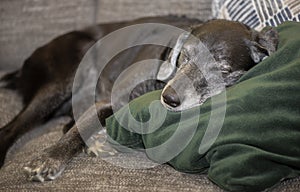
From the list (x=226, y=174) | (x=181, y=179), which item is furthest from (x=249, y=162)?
(x=181, y=179)

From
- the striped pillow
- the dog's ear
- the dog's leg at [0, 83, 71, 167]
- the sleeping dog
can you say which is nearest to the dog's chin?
the sleeping dog

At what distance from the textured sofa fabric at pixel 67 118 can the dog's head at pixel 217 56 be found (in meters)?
0.39

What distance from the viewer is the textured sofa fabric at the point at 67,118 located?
177cm

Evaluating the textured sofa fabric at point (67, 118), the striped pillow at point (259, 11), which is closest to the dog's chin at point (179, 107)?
the textured sofa fabric at point (67, 118)

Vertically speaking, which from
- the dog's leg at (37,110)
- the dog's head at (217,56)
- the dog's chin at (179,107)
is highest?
the dog's head at (217,56)

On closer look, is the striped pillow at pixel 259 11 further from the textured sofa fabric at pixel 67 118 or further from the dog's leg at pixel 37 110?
the dog's leg at pixel 37 110

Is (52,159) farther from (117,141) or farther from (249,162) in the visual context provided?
(249,162)

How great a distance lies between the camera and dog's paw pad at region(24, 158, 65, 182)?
1936 millimetres

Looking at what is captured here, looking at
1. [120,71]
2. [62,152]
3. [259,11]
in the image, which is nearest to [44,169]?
[62,152]

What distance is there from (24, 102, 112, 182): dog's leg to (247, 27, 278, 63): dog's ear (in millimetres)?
757

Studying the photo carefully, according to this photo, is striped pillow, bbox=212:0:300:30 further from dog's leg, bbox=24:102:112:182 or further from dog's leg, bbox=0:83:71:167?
dog's leg, bbox=0:83:71:167

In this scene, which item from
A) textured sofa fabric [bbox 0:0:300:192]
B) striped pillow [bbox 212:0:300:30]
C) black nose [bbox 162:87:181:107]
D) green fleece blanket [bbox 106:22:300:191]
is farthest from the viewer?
striped pillow [bbox 212:0:300:30]

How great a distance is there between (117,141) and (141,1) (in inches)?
50.6

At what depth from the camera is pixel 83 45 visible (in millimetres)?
2887
